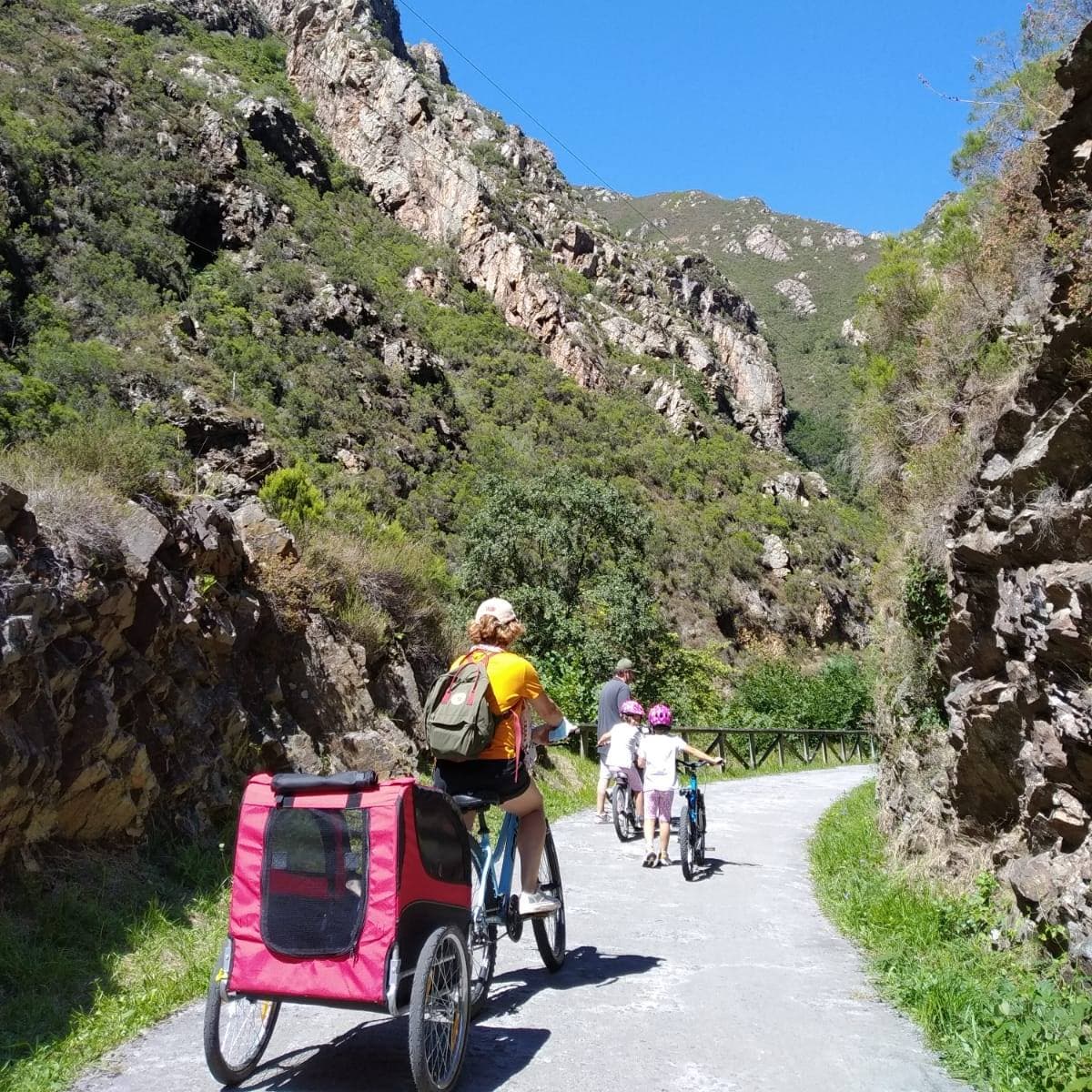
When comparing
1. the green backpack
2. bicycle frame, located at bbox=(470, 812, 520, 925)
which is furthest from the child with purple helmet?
the green backpack

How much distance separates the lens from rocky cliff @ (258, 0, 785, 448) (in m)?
70.1

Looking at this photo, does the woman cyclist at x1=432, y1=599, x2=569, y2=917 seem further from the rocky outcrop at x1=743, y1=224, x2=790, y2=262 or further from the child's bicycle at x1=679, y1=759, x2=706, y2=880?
the rocky outcrop at x1=743, y1=224, x2=790, y2=262

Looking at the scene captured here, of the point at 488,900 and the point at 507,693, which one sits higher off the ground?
the point at 507,693

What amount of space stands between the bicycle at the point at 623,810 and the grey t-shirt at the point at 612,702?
78 centimetres

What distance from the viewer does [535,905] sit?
4.92m

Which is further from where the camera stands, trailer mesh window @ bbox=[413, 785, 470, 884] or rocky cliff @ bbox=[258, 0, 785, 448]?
rocky cliff @ bbox=[258, 0, 785, 448]

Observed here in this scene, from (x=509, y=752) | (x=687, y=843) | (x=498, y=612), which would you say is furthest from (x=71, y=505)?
(x=687, y=843)

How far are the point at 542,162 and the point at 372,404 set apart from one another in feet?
201

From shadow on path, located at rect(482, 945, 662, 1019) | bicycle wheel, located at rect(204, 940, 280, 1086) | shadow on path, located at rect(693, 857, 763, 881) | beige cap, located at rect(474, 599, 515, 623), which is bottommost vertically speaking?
shadow on path, located at rect(693, 857, 763, 881)

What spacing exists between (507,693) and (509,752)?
29 cm

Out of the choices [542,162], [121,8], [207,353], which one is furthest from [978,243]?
[542,162]

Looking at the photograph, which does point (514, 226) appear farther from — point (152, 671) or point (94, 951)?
point (94, 951)

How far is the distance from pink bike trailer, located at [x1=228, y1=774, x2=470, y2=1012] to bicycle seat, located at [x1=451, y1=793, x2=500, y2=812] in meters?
0.74

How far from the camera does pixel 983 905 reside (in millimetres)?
6078
